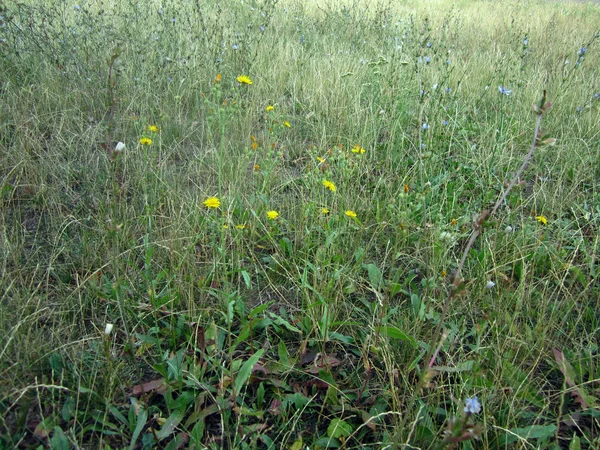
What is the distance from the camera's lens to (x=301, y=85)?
3.50 metres

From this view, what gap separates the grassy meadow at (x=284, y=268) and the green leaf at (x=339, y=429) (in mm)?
11

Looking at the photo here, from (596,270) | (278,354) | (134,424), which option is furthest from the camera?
(596,270)

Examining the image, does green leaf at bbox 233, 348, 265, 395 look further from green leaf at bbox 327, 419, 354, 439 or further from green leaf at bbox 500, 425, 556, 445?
green leaf at bbox 500, 425, 556, 445

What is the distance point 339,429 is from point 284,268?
626mm

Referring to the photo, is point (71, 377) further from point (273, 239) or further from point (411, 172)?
point (411, 172)

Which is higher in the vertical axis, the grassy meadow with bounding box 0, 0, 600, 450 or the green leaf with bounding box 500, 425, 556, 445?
the grassy meadow with bounding box 0, 0, 600, 450

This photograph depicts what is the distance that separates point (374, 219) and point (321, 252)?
1.73 feet

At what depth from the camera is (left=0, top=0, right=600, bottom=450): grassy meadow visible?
4.42 ft

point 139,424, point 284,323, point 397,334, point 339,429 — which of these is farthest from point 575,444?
point 139,424

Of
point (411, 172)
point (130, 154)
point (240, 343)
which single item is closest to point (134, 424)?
point (240, 343)

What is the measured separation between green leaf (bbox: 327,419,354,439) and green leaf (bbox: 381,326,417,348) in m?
0.33

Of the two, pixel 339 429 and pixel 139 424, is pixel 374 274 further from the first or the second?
pixel 139 424

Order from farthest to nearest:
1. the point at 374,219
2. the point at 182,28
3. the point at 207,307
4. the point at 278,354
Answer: the point at 182,28 < the point at 374,219 < the point at 207,307 < the point at 278,354

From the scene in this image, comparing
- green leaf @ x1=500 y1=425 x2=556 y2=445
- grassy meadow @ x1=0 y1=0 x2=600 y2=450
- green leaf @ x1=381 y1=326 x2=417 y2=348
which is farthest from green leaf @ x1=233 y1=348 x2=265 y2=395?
green leaf @ x1=500 y1=425 x2=556 y2=445
